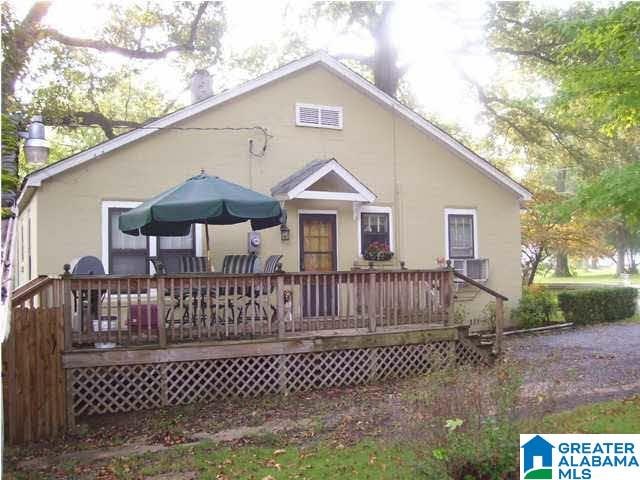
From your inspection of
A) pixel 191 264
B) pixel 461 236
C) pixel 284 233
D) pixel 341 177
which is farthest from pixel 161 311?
pixel 461 236

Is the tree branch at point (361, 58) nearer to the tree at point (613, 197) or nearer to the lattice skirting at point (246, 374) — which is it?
the tree at point (613, 197)

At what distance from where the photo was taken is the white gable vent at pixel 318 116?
12609 mm

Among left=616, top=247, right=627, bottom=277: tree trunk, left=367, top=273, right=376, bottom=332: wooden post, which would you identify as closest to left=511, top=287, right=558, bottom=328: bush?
left=367, top=273, right=376, bottom=332: wooden post

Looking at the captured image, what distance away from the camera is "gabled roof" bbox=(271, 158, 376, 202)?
11.6 metres

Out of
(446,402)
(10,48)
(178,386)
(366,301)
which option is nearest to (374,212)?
(366,301)

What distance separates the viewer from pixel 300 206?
12.3 m

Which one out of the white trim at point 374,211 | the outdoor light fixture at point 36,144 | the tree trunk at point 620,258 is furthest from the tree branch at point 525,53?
the tree trunk at point 620,258

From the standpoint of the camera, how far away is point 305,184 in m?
11.6

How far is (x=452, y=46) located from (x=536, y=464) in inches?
824

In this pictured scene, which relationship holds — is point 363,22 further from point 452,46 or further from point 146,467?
point 146,467

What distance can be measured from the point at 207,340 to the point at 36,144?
11.5ft

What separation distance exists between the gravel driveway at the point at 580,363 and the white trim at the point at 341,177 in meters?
4.05

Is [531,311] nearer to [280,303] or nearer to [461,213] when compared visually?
[461,213]

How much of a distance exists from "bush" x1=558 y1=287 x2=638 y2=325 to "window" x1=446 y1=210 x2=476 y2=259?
374cm
